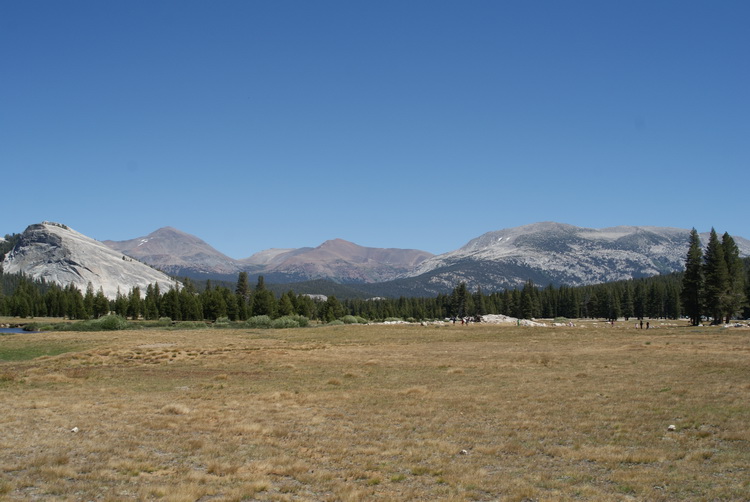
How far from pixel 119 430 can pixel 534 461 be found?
1437 cm

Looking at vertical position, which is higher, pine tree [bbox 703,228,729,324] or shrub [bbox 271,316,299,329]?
pine tree [bbox 703,228,729,324]

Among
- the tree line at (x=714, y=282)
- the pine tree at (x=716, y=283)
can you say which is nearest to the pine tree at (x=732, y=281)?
the tree line at (x=714, y=282)

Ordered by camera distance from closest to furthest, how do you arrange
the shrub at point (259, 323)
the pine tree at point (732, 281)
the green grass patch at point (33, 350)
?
the green grass patch at point (33, 350)
the pine tree at point (732, 281)
the shrub at point (259, 323)

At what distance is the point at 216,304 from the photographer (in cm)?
13988

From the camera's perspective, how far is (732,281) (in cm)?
8656

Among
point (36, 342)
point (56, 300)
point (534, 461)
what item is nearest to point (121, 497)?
point (534, 461)

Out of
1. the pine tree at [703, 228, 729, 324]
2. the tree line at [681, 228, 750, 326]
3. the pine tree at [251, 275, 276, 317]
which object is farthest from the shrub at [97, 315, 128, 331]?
the pine tree at [703, 228, 729, 324]

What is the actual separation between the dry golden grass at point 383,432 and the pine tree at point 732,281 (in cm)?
5160

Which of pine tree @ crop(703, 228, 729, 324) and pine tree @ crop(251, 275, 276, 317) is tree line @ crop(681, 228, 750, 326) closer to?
pine tree @ crop(703, 228, 729, 324)

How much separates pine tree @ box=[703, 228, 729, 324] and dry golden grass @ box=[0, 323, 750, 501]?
48.6 meters

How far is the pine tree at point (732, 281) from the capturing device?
83156 millimetres

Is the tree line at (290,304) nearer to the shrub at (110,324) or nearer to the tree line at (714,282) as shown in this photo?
the tree line at (714,282)

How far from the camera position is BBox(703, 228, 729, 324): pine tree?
3191 inches

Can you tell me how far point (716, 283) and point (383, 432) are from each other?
3295 inches
